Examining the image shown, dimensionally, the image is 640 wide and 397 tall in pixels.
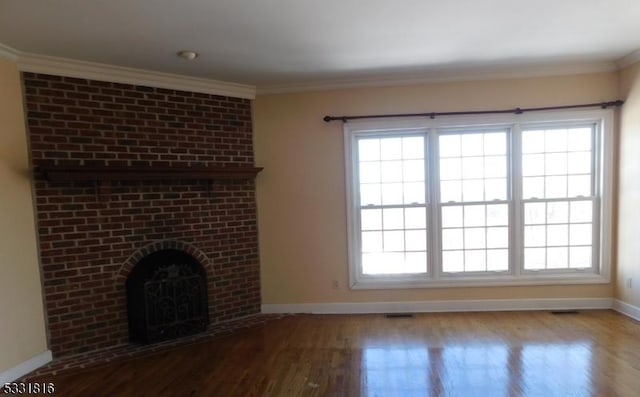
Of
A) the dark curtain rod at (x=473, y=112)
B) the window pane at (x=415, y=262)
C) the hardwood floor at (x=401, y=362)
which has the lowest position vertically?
the hardwood floor at (x=401, y=362)

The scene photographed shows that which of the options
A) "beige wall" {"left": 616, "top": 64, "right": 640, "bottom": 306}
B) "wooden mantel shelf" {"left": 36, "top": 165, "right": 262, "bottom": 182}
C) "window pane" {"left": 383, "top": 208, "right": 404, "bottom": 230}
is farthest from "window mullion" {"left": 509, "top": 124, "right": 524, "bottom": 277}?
"wooden mantel shelf" {"left": 36, "top": 165, "right": 262, "bottom": 182}

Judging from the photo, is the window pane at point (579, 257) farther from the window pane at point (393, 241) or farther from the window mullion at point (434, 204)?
the window pane at point (393, 241)

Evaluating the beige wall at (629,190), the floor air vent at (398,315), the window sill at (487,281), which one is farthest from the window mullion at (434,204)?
the beige wall at (629,190)

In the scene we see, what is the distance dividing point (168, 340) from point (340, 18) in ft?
10.7

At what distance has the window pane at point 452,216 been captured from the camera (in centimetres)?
385

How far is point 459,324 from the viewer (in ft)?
11.4

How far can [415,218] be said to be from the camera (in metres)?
3.90

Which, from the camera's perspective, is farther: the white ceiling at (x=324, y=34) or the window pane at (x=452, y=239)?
the window pane at (x=452, y=239)

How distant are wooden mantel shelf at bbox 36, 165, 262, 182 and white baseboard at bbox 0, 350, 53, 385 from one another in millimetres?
1505

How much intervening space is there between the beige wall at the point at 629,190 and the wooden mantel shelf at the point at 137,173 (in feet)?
12.6

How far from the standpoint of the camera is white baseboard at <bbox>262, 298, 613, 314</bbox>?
148 inches

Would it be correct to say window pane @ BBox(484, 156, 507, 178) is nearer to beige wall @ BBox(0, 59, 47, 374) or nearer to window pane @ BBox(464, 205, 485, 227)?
window pane @ BBox(464, 205, 485, 227)

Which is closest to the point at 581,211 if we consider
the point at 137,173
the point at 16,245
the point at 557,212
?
the point at 557,212

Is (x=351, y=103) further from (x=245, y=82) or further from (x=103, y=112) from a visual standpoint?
(x=103, y=112)
